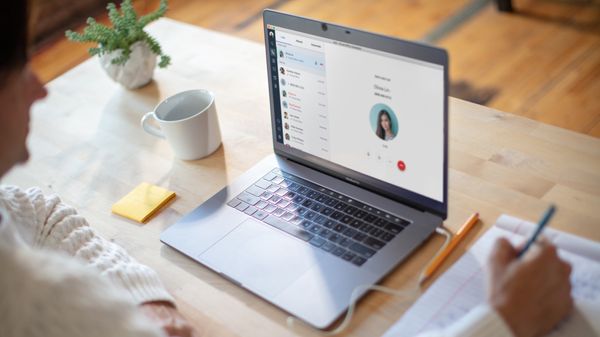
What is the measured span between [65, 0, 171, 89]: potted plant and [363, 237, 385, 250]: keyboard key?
Result: 72cm

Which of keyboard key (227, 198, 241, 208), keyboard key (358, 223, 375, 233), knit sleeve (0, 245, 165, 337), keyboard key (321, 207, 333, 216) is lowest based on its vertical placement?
keyboard key (227, 198, 241, 208)

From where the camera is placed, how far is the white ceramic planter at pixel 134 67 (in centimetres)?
148

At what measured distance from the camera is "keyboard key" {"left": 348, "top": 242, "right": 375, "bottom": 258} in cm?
97

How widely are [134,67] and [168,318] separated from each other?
73 centimetres

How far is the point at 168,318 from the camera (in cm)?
93

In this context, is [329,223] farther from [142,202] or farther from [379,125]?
[142,202]

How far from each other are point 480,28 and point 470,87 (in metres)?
0.49

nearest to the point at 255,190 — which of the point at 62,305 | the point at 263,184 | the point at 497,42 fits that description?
the point at 263,184

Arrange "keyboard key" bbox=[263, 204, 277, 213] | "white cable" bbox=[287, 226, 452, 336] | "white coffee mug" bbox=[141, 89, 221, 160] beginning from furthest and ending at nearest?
"white coffee mug" bbox=[141, 89, 221, 160], "keyboard key" bbox=[263, 204, 277, 213], "white cable" bbox=[287, 226, 452, 336]

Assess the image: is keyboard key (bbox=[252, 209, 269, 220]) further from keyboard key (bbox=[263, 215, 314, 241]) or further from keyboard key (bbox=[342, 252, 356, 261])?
keyboard key (bbox=[342, 252, 356, 261])

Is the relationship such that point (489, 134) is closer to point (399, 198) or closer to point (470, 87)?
point (399, 198)

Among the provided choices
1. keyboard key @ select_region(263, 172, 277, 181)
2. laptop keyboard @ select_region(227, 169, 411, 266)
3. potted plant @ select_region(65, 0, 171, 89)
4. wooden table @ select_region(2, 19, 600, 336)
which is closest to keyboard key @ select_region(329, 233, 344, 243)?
laptop keyboard @ select_region(227, 169, 411, 266)

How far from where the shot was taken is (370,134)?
3.39 ft

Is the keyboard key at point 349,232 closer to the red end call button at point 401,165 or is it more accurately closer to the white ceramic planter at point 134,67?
the red end call button at point 401,165
